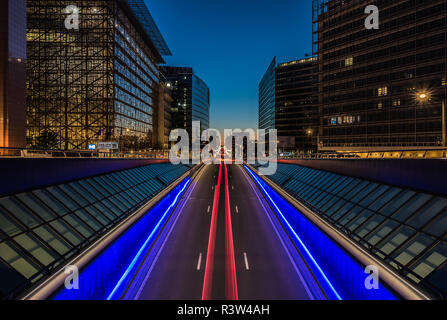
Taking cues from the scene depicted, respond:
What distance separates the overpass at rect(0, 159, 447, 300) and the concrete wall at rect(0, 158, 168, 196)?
0.06 metres

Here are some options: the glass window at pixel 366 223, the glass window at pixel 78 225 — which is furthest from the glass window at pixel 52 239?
the glass window at pixel 366 223

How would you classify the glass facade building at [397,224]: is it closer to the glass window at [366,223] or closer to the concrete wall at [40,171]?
the glass window at [366,223]

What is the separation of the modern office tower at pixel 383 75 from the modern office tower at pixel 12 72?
66.2m

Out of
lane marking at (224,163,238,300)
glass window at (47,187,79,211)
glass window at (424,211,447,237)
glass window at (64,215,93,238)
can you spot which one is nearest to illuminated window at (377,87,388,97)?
lane marking at (224,163,238,300)

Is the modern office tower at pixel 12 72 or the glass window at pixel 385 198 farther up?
the modern office tower at pixel 12 72

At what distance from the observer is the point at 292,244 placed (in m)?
14.2

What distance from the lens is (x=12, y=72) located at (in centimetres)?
3484

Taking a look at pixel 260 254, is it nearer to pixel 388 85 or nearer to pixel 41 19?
pixel 388 85

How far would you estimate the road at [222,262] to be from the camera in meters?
9.84

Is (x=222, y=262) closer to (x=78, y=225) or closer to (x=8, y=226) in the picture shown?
(x=78, y=225)

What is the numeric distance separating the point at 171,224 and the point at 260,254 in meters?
7.55
